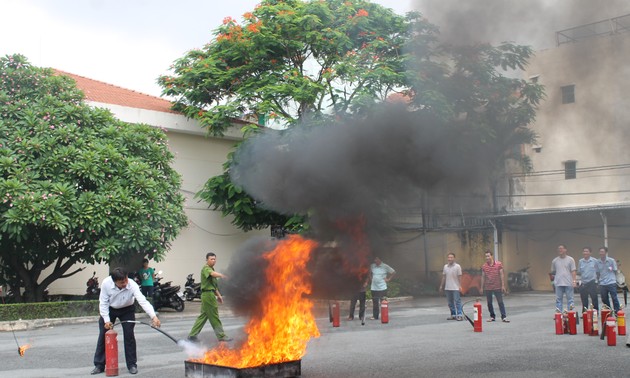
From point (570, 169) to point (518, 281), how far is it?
64.3ft

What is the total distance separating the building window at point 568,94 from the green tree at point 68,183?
504 inches

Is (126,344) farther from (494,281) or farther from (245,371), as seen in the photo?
(494,281)

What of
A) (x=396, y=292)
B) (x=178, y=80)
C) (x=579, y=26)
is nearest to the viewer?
(x=579, y=26)

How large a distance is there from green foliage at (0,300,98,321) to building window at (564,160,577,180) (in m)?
13.3

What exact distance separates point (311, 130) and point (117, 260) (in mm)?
11856

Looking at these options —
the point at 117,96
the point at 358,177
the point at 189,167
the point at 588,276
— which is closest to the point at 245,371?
the point at 358,177

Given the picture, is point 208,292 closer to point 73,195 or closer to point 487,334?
point 487,334

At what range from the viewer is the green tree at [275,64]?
21.2 meters

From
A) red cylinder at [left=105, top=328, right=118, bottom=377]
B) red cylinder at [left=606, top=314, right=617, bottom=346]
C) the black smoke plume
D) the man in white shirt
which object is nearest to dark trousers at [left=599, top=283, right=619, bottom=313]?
red cylinder at [left=606, top=314, right=617, bottom=346]

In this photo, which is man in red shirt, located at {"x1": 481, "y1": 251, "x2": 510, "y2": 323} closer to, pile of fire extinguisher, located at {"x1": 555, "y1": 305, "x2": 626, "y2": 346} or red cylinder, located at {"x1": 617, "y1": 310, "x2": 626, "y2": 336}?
pile of fire extinguisher, located at {"x1": 555, "y1": 305, "x2": 626, "y2": 346}

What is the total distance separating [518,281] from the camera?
28.8m

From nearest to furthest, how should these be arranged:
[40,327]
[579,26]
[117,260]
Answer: [579,26], [40,327], [117,260]

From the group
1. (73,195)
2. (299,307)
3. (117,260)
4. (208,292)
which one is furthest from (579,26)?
(117,260)

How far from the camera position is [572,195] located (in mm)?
13461
